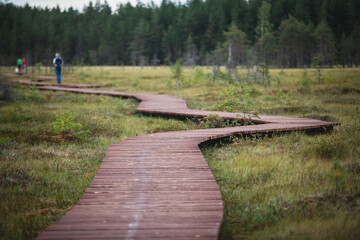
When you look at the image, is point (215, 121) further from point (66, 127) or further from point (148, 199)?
point (148, 199)

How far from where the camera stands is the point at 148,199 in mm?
3123

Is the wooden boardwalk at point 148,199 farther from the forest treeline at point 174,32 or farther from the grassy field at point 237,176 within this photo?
the forest treeline at point 174,32

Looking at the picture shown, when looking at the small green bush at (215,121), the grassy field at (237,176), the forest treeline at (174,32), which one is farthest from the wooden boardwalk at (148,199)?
the forest treeline at (174,32)

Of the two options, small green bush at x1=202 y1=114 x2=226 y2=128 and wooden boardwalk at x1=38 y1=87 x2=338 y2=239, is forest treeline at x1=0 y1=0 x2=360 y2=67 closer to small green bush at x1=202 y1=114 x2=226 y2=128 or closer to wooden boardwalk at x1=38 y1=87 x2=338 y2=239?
small green bush at x1=202 y1=114 x2=226 y2=128

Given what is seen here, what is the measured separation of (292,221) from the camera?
2.98 m

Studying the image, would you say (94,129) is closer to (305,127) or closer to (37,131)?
(37,131)

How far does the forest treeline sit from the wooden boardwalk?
1986 inches

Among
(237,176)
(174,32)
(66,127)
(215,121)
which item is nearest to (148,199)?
(237,176)

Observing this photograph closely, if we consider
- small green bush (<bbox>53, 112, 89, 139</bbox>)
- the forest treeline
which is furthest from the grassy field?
the forest treeline

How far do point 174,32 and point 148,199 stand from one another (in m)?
79.0

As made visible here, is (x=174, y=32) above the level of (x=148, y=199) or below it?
above

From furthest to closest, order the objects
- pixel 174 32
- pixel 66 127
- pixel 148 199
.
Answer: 1. pixel 174 32
2. pixel 66 127
3. pixel 148 199

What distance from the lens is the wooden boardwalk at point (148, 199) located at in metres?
2.47

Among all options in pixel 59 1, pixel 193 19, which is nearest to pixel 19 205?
pixel 193 19
